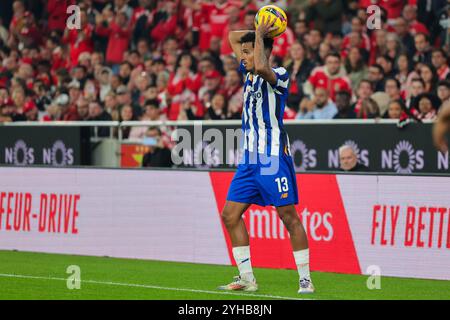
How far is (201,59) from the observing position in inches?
793

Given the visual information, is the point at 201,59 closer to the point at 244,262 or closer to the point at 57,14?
the point at 57,14

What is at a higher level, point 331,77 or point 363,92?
point 331,77

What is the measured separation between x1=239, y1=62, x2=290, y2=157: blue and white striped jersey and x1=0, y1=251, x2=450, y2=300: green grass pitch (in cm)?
138

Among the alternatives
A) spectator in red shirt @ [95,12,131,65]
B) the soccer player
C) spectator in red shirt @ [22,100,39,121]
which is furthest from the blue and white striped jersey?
spectator in red shirt @ [95,12,131,65]

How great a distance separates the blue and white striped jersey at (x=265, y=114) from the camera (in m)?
10.6

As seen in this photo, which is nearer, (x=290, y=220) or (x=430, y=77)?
(x=290, y=220)

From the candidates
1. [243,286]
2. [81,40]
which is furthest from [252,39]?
[81,40]

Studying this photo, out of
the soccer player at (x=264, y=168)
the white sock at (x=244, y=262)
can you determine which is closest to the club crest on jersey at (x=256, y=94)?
the soccer player at (x=264, y=168)

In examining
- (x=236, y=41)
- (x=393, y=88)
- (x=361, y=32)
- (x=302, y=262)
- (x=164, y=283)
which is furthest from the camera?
(x=361, y=32)

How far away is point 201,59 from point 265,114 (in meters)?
9.62

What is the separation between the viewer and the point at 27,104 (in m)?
21.3

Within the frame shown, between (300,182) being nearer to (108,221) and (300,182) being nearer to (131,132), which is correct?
(108,221)

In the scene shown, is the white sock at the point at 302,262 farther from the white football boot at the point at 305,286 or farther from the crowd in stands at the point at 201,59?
the crowd in stands at the point at 201,59

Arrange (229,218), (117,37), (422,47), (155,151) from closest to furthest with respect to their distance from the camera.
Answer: (229,218) < (155,151) < (422,47) < (117,37)
